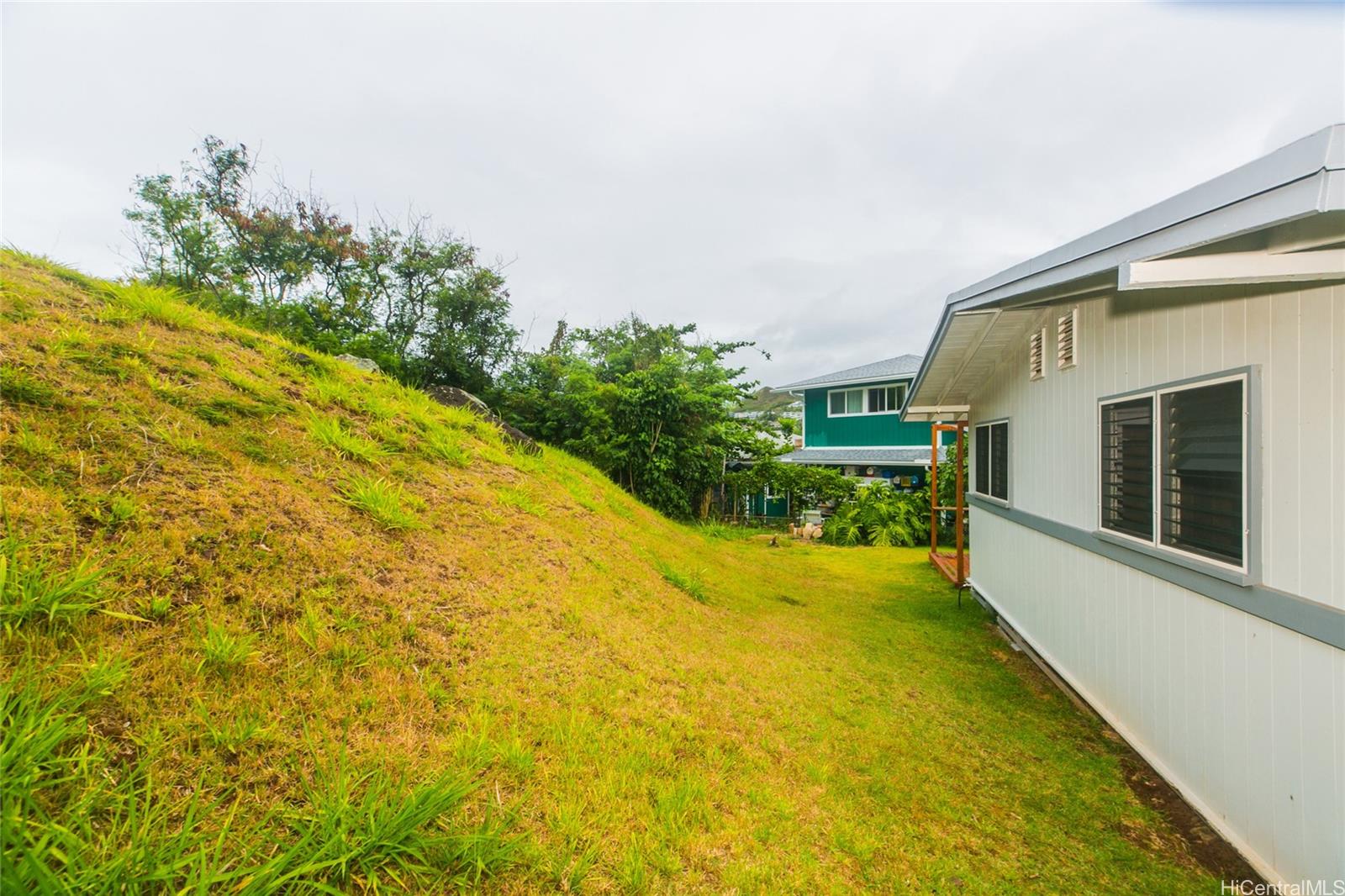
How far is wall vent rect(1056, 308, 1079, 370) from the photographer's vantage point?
12.8 ft

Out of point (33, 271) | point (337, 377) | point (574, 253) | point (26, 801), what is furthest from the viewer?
point (574, 253)

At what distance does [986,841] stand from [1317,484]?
2090 mm

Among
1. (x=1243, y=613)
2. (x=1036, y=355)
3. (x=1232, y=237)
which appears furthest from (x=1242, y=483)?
(x=1036, y=355)

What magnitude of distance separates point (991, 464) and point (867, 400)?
9281 mm

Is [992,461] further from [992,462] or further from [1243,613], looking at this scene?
[1243,613]

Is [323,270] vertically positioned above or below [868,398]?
above

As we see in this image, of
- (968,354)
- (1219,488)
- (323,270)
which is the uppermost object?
(323,270)

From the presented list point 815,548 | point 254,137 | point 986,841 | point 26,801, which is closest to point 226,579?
point 26,801

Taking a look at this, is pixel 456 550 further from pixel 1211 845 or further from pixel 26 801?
pixel 1211 845

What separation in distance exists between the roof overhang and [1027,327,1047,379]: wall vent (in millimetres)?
1196

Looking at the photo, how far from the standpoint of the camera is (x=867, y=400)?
1516 cm

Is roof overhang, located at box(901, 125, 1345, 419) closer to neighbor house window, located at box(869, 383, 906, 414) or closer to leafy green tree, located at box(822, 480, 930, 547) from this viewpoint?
leafy green tree, located at box(822, 480, 930, 547)

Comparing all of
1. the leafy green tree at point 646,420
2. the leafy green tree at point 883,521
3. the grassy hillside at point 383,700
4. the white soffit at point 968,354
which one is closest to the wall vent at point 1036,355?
the white soffit at point 968,354

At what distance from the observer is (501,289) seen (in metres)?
12.4
